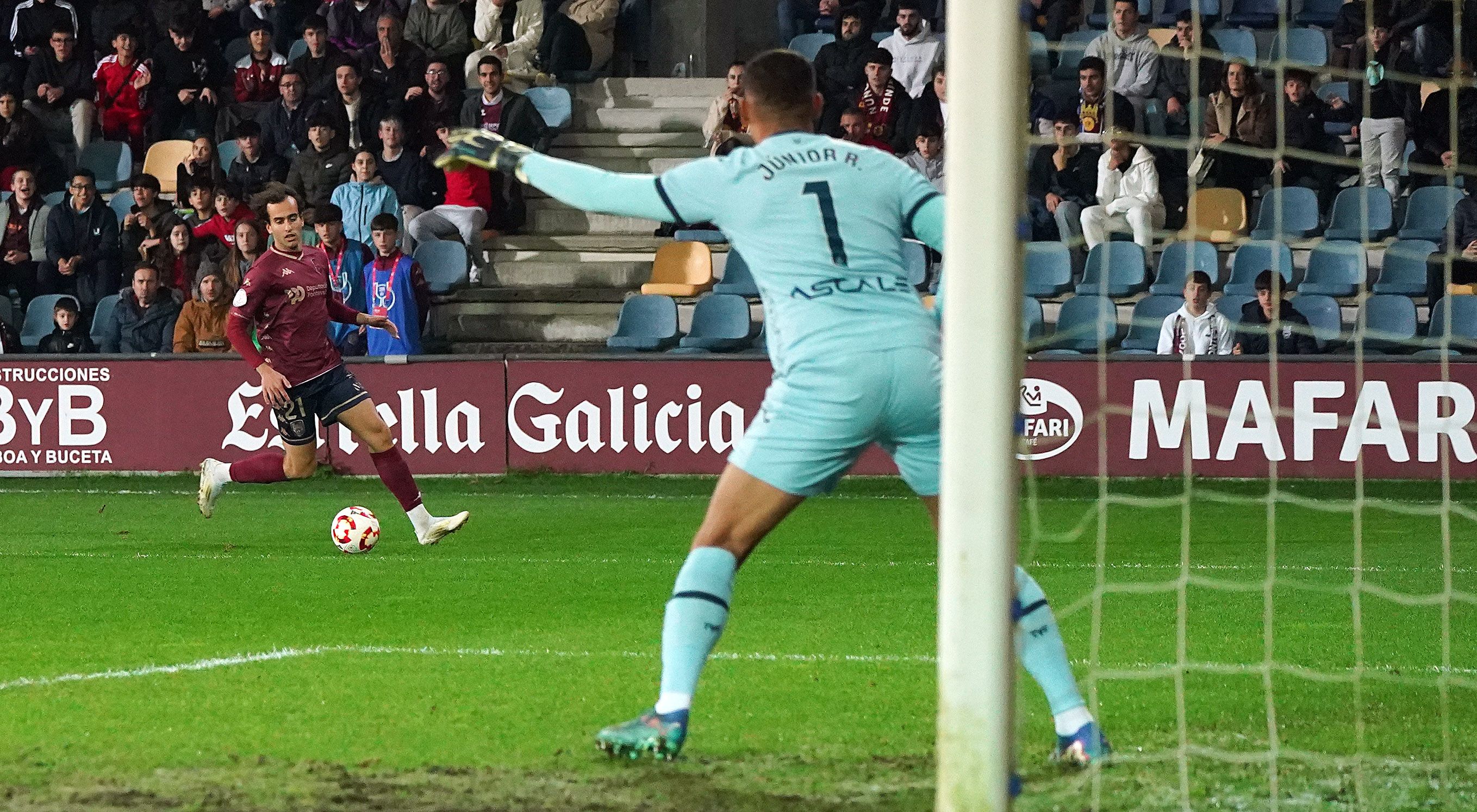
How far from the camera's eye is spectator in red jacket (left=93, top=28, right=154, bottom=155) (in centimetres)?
1906

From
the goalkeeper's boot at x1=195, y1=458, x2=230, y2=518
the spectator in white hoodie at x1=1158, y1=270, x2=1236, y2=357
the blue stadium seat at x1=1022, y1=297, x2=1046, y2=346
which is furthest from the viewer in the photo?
the blue stadium seat at x1=1022, y1=297, x2=1046, y2=346

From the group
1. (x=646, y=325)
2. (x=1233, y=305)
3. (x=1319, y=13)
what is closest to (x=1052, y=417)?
(x=1233, y=305)

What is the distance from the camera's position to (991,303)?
12.8 feet

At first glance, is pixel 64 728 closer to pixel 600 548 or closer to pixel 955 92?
pixel 955 92

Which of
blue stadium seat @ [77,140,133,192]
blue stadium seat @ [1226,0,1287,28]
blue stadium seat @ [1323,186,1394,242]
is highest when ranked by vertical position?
blue stadium seat @ [1226,0,1287,28]

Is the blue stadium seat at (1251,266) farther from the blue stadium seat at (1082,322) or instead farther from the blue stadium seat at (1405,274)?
the blue stadium seat at (1082,322)

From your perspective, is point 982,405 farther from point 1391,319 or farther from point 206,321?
point 206,321

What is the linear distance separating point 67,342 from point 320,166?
2.64 metres

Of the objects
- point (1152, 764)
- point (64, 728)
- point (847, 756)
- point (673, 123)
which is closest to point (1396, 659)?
point (1152, 764)

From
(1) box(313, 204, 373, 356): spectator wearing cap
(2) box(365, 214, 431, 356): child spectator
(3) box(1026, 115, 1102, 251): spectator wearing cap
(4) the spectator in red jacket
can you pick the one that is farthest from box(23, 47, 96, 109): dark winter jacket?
(3) box(1026, 115, 1102, 251): spectator wearing cap

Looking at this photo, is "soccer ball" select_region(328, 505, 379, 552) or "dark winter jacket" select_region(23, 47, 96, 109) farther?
"dark winter jacket" select_region(23, 47, 96, 109)

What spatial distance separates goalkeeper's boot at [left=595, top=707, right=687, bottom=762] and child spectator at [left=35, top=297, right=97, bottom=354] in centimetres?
1223

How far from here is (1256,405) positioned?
13570mm

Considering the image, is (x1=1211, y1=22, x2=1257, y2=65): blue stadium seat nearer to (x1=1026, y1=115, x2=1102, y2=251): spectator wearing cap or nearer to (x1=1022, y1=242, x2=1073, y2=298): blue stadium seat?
(x1=1026, y1=115, x2=1102, y2=251): spectator wearing cap
